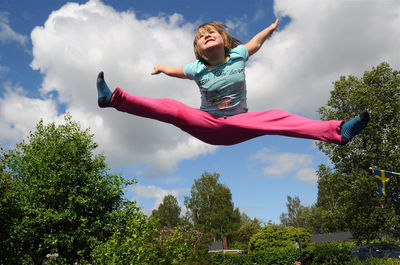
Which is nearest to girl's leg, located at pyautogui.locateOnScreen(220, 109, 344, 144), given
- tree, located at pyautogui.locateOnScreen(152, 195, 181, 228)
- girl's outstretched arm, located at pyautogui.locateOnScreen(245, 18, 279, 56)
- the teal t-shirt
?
the teal t-shirt

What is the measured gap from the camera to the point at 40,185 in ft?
57.0

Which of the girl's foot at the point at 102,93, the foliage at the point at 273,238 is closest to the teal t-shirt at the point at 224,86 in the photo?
the girl's foot at the point at 102,93

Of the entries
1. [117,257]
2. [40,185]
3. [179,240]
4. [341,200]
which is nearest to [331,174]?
[341,200]

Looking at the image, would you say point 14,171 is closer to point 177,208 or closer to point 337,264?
point 337,264

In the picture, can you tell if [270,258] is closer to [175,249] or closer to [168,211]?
[175,249]

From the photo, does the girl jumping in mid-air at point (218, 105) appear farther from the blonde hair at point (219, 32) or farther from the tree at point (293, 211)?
the tree at point (293, 211)

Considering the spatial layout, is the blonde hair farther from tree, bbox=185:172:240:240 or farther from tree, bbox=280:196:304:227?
tree, bbox=280:196:304:227

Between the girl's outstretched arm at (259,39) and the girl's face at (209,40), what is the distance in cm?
47

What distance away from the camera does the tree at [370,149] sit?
2028 cm

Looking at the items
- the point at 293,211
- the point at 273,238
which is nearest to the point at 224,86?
the point at 273,238

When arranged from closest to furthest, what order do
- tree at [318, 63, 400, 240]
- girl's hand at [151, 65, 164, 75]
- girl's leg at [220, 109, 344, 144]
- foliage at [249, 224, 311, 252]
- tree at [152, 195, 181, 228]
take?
girl's leg at [220, 109, 344, 144], girl's hand at [151, 65, 164, 75], tree at [318, 63, 400, 240], foliage at [249, 224, 311, 252], tree at [152, 195, 181, 228]

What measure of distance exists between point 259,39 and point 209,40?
72cm

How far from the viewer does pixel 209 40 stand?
3.15 metres

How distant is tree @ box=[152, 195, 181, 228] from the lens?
189 ft
